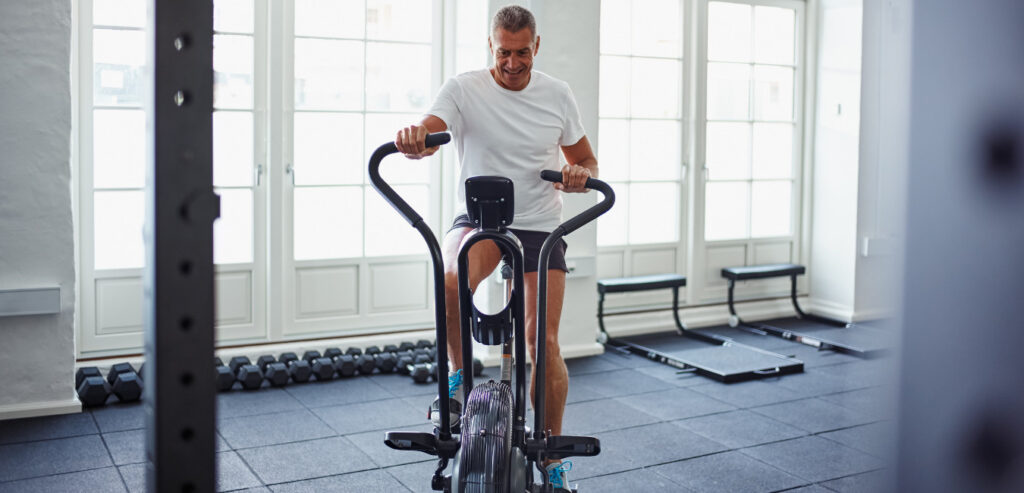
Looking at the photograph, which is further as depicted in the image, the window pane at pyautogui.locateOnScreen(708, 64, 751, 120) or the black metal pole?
the window pane at pyautogui.locateOnScreen(708, 64, 751, 120)

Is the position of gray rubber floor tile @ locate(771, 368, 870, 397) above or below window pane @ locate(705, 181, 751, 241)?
below

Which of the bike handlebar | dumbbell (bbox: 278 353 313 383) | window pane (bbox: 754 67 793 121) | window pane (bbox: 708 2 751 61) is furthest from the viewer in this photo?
window pane (bbox: 754 67 793 121)

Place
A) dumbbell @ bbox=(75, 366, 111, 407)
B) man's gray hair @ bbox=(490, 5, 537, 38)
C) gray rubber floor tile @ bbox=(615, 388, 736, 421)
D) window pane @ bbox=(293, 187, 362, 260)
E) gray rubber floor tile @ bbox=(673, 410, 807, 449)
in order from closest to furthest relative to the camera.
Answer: man's gray hair @ bbox=(490, 5, 537, 38) < gray rubber floor tile @ bbox=(673, 410, 807, 449) < dumbbell @ bbox=(75, 366, 111, 407) < gray rubber floor tile @ bbox=(615, 388, 736, 421) < window pane @ bbox=(293, 187, 362, 260)

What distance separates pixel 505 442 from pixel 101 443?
2.03 metres

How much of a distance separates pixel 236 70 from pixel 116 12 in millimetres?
624

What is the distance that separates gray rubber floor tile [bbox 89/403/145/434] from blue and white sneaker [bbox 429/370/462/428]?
65.6 inches

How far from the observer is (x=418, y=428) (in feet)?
12.8

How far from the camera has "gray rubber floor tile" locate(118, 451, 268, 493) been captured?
3.15m

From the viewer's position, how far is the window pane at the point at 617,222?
5.86 metres

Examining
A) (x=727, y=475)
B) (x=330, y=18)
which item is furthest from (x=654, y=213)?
(x=727, y=475)

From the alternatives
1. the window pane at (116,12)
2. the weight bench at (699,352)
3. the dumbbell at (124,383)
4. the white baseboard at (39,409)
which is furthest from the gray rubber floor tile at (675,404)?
the window pane at (116,12)

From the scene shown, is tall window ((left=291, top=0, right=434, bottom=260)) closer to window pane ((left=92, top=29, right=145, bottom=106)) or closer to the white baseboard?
window pane ((left=92, top=29, right=145, bottom=106))

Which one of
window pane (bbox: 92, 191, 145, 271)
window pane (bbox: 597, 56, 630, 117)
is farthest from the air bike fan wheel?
window pane (bbox: 597, 56, 630, 117)

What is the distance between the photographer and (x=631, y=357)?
532cm
